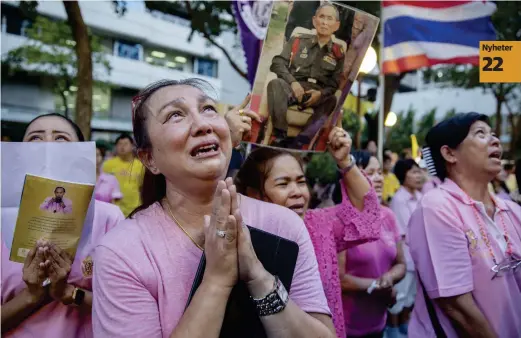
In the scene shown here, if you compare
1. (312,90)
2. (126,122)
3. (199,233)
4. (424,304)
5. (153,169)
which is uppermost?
(126,122)

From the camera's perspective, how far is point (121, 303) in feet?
4.33

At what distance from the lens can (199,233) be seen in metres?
1.51

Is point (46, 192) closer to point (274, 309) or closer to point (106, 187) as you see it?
point (274, 309)

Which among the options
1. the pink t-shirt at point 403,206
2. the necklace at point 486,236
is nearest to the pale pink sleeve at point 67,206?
the necklace at point 486,236

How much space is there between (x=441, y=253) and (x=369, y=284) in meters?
0.91

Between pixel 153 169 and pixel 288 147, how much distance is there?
841 millimetres

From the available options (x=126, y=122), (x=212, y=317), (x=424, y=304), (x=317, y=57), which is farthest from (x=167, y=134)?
(x=126, y=122)

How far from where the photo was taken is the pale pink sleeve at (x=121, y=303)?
1305mm

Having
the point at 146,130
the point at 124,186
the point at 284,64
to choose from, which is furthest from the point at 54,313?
the point at 124,186

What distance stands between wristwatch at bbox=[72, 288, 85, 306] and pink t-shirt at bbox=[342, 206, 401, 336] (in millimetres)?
1875

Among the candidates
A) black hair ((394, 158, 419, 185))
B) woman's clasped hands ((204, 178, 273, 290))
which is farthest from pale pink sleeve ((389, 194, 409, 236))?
woman's clasped hands ((204, 178, 273, 290))

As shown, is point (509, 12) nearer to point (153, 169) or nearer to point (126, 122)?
point (153, 169)

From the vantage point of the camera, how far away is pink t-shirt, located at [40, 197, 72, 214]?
68.1 inches

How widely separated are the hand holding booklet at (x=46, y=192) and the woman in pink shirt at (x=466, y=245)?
64.4 inches
